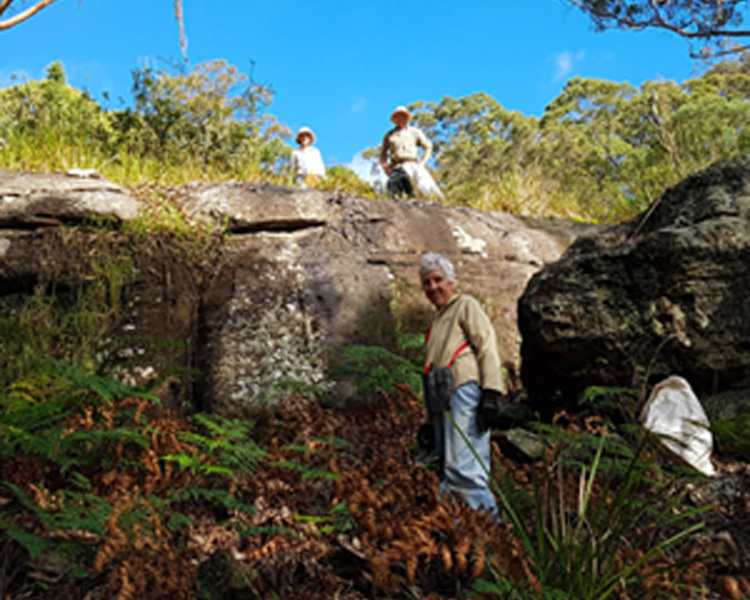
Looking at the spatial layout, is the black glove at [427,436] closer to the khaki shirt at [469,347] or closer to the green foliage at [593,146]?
the khaki shirt at [469,347]

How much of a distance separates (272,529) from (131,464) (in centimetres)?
135

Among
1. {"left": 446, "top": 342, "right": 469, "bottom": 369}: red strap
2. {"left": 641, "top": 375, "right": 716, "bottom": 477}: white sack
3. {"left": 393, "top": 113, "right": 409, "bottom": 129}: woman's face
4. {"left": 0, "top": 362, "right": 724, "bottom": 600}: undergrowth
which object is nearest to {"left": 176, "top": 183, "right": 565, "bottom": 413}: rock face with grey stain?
{"left": 0, "top": 362, "right": 724, "bottom": 600}: undergrowth

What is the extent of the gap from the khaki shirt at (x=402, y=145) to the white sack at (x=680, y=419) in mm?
7575

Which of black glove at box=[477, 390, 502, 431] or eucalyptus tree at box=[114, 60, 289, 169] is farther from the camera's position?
eucalyptus tree at box=[114, 60, 289, 169]

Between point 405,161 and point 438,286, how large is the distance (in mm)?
7359

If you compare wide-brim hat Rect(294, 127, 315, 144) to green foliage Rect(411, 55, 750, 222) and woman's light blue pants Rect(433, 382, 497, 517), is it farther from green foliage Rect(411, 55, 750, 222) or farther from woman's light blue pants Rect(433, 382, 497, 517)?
woman's light blue pants Rect(433, 382, 497, 517)

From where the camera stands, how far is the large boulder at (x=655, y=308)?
467 cm

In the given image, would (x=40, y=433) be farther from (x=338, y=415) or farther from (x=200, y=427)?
(x=338, y=415)

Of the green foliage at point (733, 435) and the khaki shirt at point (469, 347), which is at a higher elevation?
the khaki shirt at point (469, 347)

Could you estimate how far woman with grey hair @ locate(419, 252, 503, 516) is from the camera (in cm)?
368

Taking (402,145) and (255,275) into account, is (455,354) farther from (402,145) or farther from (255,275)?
(402,145)

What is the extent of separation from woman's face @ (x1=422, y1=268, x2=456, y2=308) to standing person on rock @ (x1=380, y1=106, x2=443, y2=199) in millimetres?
6447

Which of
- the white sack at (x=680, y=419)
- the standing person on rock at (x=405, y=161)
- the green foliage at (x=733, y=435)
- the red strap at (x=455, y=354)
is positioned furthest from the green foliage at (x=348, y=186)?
the green foliage at (x=733, y=435)

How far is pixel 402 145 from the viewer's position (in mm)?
11055
